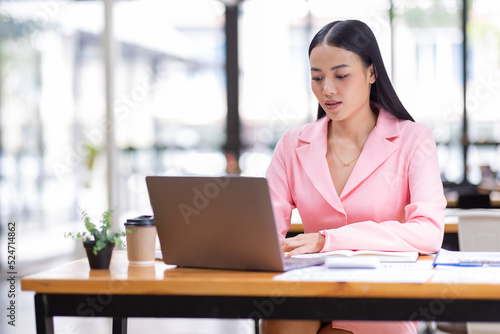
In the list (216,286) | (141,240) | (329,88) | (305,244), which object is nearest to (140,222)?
(141,240)

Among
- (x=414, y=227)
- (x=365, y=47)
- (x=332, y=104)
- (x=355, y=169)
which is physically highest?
→ (x=365, y=47)

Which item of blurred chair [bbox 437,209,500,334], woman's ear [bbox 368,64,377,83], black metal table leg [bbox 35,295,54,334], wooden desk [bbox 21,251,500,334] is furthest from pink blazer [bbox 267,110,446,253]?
black metal table leg [bbox 35,295,54,334]

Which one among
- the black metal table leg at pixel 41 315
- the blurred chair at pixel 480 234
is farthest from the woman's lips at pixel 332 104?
the black metal table leg at pixel 41 315

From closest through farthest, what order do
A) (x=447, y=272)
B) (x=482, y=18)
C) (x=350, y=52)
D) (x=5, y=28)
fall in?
(x=447, y=272) < (x=350, y=52) < (x=5, y=28) < (x=482, y=18)

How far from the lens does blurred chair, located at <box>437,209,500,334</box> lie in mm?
2594

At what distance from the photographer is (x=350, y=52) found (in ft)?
7.01

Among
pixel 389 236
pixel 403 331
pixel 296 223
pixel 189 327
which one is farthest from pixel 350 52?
pixel 189 327

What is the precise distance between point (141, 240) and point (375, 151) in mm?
828

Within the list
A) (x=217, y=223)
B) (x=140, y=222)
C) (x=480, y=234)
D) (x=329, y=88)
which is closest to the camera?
(x=217, y=223)

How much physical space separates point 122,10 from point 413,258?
22.6 feet

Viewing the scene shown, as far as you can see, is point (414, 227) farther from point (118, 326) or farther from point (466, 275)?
point (118, 326)

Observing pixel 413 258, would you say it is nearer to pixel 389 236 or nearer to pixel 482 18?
pixel 389 236

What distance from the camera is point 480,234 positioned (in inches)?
103

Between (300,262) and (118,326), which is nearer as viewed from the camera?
(300,262)
